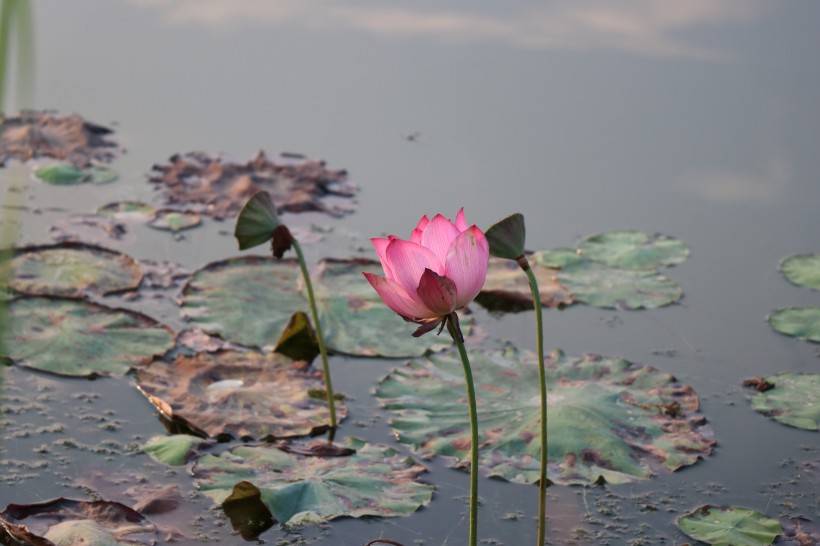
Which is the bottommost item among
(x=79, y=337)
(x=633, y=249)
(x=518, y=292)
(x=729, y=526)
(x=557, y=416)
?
(x=729, y=526)

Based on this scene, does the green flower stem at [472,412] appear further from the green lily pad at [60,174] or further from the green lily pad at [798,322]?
the green lily pad at [60,174]

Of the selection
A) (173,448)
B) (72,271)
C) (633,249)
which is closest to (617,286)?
(633,249)

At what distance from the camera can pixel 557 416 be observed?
108 inches

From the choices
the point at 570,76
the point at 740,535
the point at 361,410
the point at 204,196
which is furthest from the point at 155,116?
the point at 740,535

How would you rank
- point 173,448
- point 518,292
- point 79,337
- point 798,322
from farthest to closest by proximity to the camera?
point 518,292 → point 798,322 → point 79,337 → point 173,448

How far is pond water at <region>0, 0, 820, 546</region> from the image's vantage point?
257 centimetres

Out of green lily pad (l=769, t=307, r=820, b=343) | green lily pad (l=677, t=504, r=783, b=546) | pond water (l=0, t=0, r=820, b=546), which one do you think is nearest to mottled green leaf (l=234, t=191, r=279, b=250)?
pond water (l=0, t=0, r=820, b=546)

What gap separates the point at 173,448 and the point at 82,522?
0.42 metres

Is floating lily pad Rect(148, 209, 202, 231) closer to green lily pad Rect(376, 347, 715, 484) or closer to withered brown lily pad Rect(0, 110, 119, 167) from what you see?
withered brown lily pad Rect(0, 110, 119, 167)

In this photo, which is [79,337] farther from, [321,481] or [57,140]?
[57,140]

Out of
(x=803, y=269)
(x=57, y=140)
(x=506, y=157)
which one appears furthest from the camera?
(x=57, y=140)

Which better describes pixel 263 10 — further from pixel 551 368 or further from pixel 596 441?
pixel 596 441

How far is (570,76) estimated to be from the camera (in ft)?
17.5

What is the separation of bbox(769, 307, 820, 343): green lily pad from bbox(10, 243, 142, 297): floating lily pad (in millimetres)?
1979
